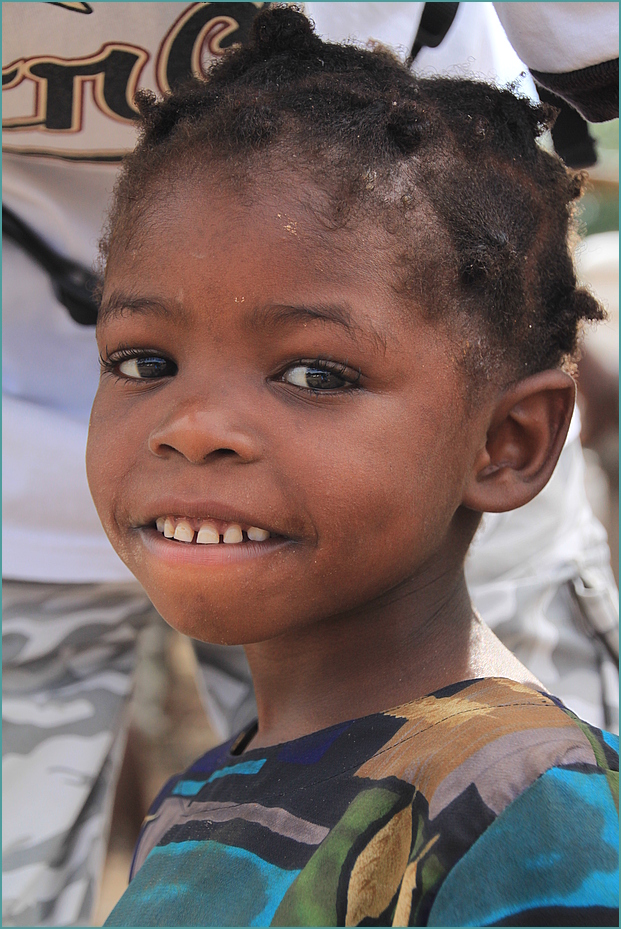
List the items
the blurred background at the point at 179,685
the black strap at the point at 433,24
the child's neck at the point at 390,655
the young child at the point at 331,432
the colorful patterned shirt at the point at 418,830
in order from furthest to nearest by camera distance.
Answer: the blurred background at the point at 179,685 < the black strap at the point at 433,24 < the child's neck at the point at 390,655 < the young child at the point at 331,432 < the colorful patterned shirt at the point at 418,830

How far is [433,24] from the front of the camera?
1.25 metres

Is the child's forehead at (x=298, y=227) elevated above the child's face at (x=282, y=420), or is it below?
above

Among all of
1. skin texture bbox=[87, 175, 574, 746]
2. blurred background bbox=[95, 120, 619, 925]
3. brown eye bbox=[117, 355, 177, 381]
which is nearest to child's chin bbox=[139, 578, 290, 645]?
skin texture bbox=[87, 175, 574, 746]

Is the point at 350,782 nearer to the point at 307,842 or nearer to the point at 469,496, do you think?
the point at 307,842

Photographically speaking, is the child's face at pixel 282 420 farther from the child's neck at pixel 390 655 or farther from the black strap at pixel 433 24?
the black strap at pixel 433 24

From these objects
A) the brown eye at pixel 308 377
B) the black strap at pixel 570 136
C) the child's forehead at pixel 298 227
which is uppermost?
the black strap at pixel 570 136

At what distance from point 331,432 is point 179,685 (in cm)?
125

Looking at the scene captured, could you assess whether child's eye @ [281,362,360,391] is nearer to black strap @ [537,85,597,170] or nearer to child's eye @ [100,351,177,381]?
child's eye @ [100,351,177,381]

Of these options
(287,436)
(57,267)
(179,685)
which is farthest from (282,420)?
(179,685)

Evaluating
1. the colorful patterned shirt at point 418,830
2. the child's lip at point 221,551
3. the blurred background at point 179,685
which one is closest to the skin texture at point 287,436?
the child's lip at point 221,551

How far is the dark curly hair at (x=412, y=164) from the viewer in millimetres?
908

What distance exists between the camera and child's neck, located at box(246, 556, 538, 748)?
97 cm

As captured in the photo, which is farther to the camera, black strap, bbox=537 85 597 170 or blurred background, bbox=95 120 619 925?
blurred background, bbox=95 120 619 925

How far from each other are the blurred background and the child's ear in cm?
90
